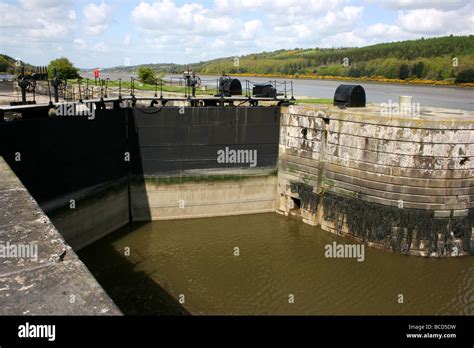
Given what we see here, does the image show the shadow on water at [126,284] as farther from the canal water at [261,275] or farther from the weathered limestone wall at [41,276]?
the weathered limestone wall at [41,276]

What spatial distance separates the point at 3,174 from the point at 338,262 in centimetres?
1036

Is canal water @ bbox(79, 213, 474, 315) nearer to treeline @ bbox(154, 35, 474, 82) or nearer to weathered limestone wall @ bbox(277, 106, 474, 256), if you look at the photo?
weathered limestone wall @ bbox(277, 106, 474, 256)

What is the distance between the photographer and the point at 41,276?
14.5ft

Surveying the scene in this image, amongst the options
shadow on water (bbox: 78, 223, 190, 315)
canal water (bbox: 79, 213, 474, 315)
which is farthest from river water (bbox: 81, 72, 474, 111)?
shadow on water (bbox: 78, 223, 190, 315)

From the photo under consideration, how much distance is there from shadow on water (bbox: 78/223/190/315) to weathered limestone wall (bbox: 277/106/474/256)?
768 cm

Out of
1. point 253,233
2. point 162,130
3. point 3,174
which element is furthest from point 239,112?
point 3,174

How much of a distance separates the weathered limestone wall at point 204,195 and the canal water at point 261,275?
0.89 m

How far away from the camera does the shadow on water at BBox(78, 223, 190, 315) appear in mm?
10875

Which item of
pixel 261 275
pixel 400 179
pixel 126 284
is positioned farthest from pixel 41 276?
pixel 400 179

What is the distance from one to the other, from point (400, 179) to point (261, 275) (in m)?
6.16

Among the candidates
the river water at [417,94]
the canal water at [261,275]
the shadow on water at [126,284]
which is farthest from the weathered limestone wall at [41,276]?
the river water at [417,94]

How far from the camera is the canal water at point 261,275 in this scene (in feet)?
37.0

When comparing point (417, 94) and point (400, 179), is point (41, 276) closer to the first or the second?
point (400, 179)
